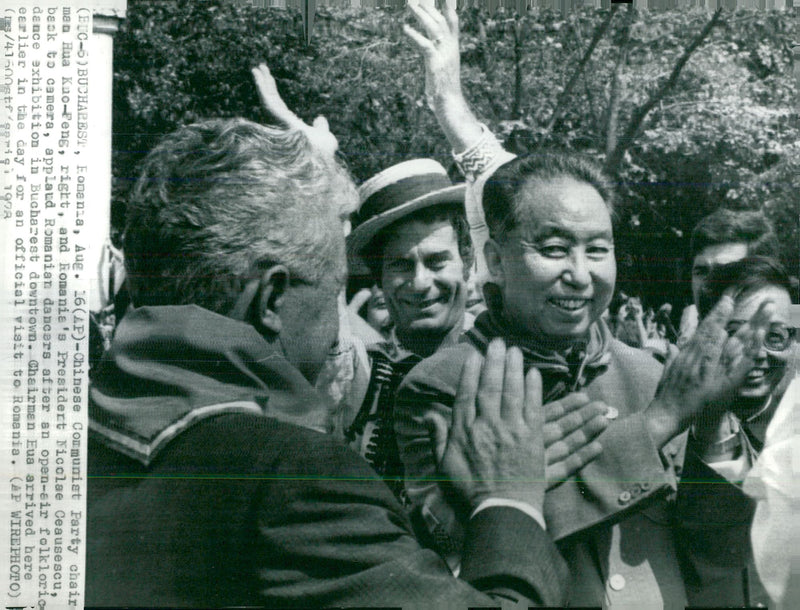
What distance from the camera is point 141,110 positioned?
152 inches

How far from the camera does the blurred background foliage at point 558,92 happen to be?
3.87 m

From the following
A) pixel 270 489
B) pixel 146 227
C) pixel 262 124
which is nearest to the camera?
pixel 270 489

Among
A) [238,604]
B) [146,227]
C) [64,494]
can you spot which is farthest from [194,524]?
[146,227]

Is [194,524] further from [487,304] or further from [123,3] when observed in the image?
[123,3]

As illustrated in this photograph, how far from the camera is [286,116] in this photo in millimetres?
3881

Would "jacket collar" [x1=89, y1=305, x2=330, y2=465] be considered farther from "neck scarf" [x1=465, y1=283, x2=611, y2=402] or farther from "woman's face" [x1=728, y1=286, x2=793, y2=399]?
"woman's face" [x1=728, y1=286, x2=793, y2=399]

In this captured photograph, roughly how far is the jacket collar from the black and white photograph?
15 millimetres

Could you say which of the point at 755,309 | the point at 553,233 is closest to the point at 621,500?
the point at 755,309

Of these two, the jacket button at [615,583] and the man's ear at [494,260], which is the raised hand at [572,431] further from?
the man's ear at [494,260]

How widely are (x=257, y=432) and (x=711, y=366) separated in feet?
5.82

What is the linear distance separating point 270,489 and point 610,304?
152cm

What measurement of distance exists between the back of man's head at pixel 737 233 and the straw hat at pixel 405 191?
95 centimetres

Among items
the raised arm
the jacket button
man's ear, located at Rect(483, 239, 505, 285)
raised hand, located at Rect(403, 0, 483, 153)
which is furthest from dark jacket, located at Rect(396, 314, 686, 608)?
raised hand, located at Rect(403, 0, 483, 153)

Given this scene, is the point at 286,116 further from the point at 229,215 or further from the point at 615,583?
the point at 615,583
